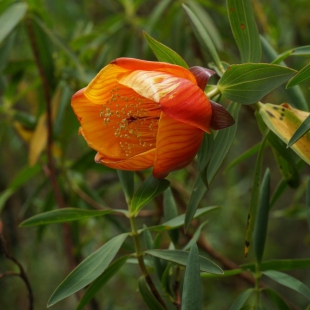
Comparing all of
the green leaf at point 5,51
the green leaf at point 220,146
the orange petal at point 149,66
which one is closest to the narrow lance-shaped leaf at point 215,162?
the green leaf at point 220,146

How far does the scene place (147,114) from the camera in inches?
32.1

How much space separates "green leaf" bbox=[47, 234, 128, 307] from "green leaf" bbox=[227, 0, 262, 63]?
308 millimetres

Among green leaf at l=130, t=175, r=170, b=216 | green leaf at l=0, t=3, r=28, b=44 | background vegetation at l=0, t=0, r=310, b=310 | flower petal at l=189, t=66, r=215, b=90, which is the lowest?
background vegetation at l=0, t=0, r=310, b=310

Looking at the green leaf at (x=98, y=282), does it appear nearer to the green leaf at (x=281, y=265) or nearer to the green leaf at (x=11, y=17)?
the green leaf at (x=281, y=265)

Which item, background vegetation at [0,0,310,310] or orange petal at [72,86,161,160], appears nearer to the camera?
orange petal at [72,86,161,160]

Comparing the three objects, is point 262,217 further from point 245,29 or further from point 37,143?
point 37,143

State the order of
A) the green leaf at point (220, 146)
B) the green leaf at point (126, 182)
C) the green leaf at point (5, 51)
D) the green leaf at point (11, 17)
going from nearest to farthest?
the green leaf at point (220, 146)
the green leaf at point (126, 182)
the green leaf at point (11, 17)
the green leaf at point (5, 51)

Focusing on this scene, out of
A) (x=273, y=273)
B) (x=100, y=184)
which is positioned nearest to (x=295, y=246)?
(x=100, y=184)

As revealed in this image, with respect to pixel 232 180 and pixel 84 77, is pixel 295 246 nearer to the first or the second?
pixel 232 180

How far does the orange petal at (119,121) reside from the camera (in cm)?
80

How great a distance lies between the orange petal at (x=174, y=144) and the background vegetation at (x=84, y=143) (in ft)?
0.66

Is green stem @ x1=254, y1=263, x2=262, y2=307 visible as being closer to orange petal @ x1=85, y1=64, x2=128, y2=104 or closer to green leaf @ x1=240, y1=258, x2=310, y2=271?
green leaf @ x1=240, y1=258, x2=310, y2=271

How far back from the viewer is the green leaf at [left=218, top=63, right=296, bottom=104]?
722 mm

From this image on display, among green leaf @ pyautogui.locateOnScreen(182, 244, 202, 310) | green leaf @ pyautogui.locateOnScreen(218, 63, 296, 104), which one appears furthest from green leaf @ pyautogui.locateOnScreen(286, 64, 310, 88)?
green leaf @ pyautogui.locateOnScreen(182, 244, 202, 310)
